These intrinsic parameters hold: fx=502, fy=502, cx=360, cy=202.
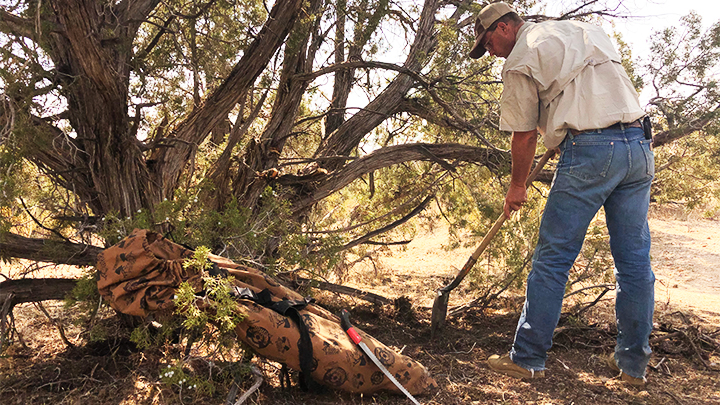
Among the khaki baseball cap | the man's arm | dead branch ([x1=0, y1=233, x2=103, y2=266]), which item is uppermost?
the khaki baseball cap

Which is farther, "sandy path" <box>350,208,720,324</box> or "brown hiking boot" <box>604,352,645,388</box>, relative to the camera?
"sandy path" <box>350,208,720,324</box>

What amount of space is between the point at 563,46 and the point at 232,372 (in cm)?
236

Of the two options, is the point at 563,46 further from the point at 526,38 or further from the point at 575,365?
the point at 575,365

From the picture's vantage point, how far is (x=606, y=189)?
254 cm

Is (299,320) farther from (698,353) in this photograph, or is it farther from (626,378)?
(698,353)

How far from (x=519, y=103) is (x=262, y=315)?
170cm

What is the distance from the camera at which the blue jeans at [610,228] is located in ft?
8.33

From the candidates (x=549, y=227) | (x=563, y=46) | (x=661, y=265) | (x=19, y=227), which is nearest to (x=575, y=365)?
(x=549, y=227)

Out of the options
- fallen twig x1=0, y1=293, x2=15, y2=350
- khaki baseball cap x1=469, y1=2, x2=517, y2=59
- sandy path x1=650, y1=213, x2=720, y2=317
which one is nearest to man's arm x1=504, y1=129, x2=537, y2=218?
khaki baseball cap x1=469, y1=2, x2=517, y2=59

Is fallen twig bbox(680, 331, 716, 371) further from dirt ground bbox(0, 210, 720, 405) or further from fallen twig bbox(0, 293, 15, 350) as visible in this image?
fallen twig bbox(0, 293, 15, 350)

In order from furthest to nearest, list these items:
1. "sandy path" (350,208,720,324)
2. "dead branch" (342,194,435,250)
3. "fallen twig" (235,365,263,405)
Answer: "sandy path" (350,208,720,324) < "dead branch" (342,194,435,250) < "fallen twig" (235,365,263,405)

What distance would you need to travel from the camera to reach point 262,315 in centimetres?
237

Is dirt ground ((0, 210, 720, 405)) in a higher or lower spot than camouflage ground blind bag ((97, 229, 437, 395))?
lower

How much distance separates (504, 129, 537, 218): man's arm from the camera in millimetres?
2736
